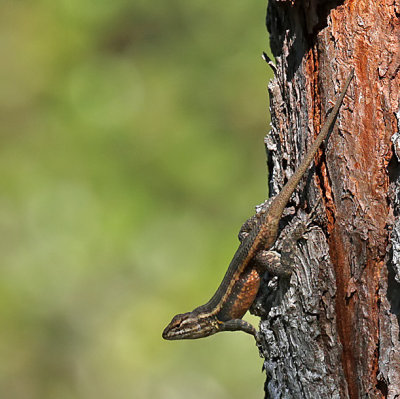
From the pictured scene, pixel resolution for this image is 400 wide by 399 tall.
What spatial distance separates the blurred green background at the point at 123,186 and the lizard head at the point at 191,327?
1439mm

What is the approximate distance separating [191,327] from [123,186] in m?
2.75

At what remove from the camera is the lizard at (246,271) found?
11.6 ft

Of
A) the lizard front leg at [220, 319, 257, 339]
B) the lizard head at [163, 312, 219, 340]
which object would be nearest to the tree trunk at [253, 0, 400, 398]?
the lizard front leg at [220, 319, 257, 339]

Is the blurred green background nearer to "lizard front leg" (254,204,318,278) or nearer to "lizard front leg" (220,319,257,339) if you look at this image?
"lizard front leg" (220,319,257,339)

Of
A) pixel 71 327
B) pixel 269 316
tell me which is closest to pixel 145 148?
pixel 71 327

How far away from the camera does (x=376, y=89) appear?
10.7ft

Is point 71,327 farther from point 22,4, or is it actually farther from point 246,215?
point 22,4

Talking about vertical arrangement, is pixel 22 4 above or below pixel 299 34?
above

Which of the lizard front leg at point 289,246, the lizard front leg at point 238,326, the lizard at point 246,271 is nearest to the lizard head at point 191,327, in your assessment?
the lizard at point 246,271

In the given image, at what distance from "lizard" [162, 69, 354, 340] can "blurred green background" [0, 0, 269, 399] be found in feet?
5.23

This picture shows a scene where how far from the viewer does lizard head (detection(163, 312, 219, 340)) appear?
5.11m

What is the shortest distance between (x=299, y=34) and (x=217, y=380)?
183 inches

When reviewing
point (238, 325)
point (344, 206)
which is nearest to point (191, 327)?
point (238, 325)

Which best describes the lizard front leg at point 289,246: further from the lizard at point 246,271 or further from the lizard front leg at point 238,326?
the lizard front leg at point 238,326
